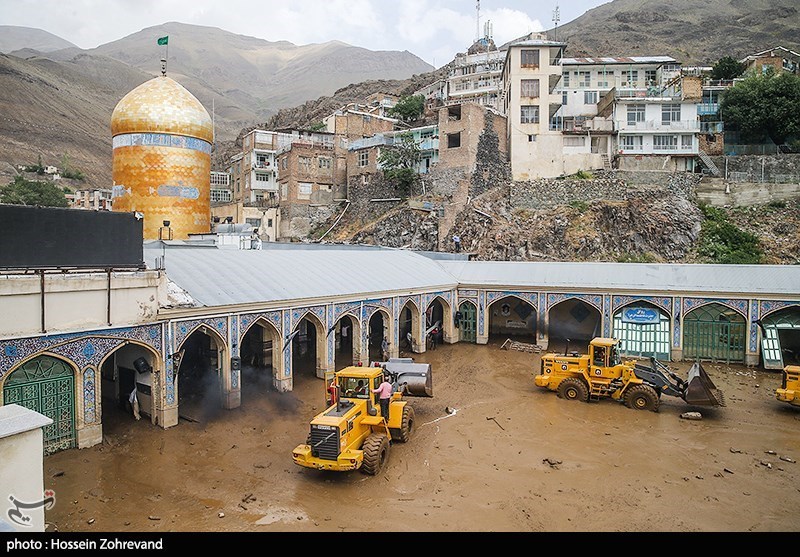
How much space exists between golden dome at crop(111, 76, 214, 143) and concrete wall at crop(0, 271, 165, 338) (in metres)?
13.8

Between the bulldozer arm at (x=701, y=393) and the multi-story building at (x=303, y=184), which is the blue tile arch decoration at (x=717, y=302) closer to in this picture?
the bulldozer arm at (x=701, y=393)

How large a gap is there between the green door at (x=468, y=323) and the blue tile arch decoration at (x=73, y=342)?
1622 cm

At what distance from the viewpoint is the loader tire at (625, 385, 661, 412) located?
1550cm

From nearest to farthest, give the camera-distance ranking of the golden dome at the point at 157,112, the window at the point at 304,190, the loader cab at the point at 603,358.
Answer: the loader cab at the point at 603,358 < the golden dome at the point at 157,112 < the window at the point at 304,190

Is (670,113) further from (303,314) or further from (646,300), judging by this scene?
(303,314)

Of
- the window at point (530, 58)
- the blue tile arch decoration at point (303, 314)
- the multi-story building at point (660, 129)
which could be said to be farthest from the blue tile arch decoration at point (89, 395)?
the window at point (530, 58)

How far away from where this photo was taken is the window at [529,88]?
42.8 metres

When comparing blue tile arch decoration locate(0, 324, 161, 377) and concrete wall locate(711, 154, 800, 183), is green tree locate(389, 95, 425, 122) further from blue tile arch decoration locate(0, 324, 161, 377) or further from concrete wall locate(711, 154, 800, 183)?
blue tile arch decoration locate(0, 324, 161, 377)

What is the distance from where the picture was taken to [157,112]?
2422 centimetres

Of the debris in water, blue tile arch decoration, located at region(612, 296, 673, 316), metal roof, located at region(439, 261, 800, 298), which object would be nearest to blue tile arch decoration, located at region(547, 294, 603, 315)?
metal roof, located at region(439, 261, 800, 298)

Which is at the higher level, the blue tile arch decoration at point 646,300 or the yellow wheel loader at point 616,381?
the blue tile arch decoration at point 646,300

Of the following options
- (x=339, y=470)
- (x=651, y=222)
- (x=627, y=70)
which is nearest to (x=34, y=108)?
(x=627, y=70)

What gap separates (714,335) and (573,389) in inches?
388

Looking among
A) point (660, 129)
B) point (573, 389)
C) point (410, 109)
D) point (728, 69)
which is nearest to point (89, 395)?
point (573, 389)
